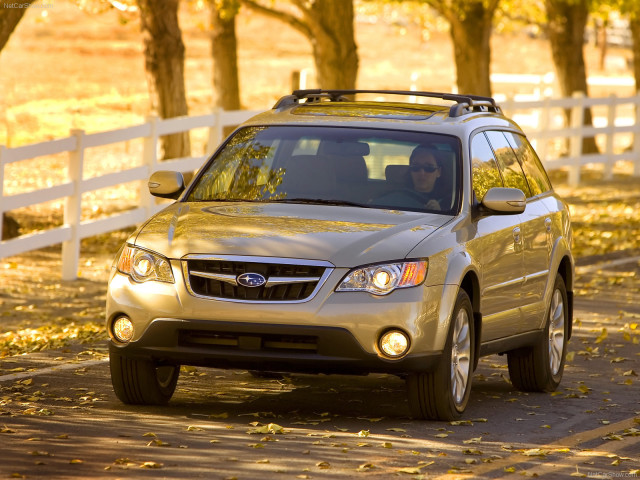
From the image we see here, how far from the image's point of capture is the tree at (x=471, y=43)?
30.2 m

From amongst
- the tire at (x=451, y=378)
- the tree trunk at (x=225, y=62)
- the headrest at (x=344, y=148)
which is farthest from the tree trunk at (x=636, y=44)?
the tire at (x=451, y=378)

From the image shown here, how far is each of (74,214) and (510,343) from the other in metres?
7.14

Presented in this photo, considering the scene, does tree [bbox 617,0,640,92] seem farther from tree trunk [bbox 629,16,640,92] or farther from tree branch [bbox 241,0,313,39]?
tree branch [bbox 241,0,313,39]

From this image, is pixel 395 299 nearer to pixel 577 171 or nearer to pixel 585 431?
pixel 585 431

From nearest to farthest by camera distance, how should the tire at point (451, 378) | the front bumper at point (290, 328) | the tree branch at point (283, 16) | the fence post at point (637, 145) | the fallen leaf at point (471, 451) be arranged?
the fallen leaf at point (471, 451)
the front bumper at point (290, 328)
the tire at point (451, 378)
the tree branch at point (283, 16)
the fence post at point (637, 145)

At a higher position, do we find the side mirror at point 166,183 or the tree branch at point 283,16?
the side mirror at point 166,183

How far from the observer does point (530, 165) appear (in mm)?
10461

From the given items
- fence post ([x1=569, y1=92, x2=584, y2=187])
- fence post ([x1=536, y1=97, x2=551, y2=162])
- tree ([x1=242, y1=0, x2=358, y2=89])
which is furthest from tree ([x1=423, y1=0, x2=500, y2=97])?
tree ([x1=242, y1=0, x2=358, y2=89])

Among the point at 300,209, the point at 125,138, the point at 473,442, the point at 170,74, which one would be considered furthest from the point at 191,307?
the point at 170,74

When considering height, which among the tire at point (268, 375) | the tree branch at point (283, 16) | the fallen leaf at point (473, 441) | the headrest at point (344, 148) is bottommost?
the tire at point (268, 375)

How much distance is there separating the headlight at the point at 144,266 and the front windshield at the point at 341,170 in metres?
0.92

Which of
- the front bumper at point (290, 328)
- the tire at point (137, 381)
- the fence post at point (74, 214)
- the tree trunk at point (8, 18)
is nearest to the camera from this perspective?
the front bumper at point (290, 328)

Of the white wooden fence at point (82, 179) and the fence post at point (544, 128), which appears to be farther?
the fence post at point (544, 128)

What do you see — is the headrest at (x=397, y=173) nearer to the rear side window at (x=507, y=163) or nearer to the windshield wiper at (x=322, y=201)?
the windshield wiper at (x=322, y=201)
